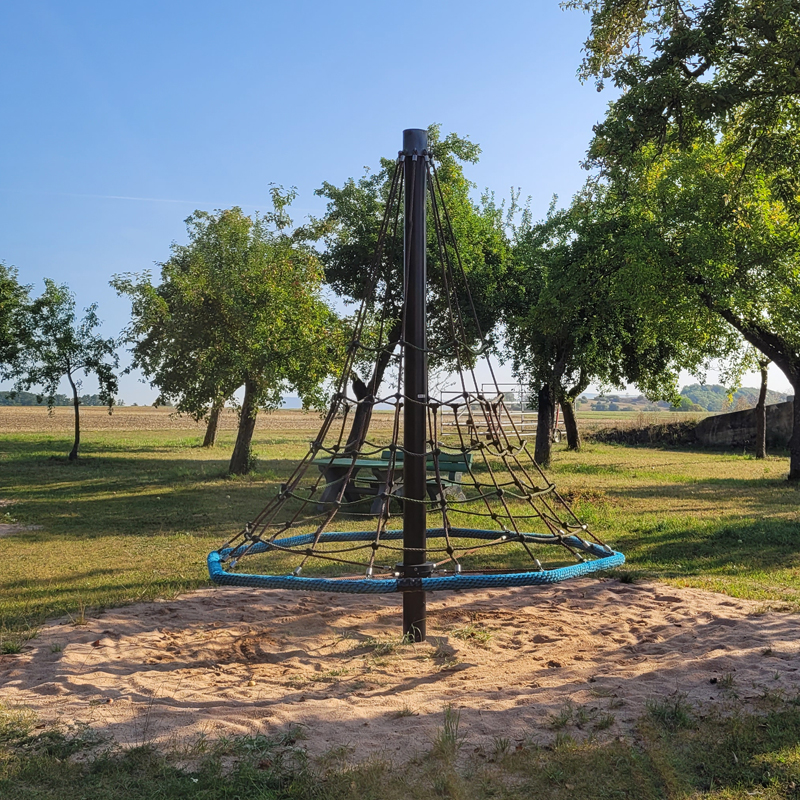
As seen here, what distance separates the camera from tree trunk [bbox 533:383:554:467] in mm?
21777

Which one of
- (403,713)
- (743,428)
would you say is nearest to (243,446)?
(403,713)

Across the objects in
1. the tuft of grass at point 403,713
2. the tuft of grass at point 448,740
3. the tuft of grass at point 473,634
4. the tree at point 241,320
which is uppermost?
the tree at point 241,320

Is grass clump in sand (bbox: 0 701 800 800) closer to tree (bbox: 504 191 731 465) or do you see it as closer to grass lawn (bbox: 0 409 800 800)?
grass lawn (bbox: 0 409 800 800)

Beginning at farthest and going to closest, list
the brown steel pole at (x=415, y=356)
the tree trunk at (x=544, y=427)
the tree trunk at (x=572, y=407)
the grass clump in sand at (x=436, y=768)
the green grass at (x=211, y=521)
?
the tree trunk at (x=572, y=407)
the tree trunk at (x=544, y=427)
the green grass at (x=211, y=521)
the brown steel pole at (x=415, y=356)
the grass clump in sand at (x=436, y=768)

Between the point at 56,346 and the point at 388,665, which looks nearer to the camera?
the point at 388,665

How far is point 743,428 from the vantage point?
26297mm

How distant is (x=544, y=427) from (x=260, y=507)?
10788mm

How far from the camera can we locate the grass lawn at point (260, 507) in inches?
146

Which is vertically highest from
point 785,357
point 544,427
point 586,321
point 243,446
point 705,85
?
point 705,85

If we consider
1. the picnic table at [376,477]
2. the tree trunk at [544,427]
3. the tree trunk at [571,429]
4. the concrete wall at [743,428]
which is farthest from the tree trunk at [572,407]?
the picnic table at [376,477]

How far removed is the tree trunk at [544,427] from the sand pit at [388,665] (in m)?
14.3

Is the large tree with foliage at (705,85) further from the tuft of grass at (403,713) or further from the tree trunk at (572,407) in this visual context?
the tree trunk at (572,407)

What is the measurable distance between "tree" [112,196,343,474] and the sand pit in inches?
366

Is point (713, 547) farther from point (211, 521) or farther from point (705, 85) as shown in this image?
point (211, 521)
